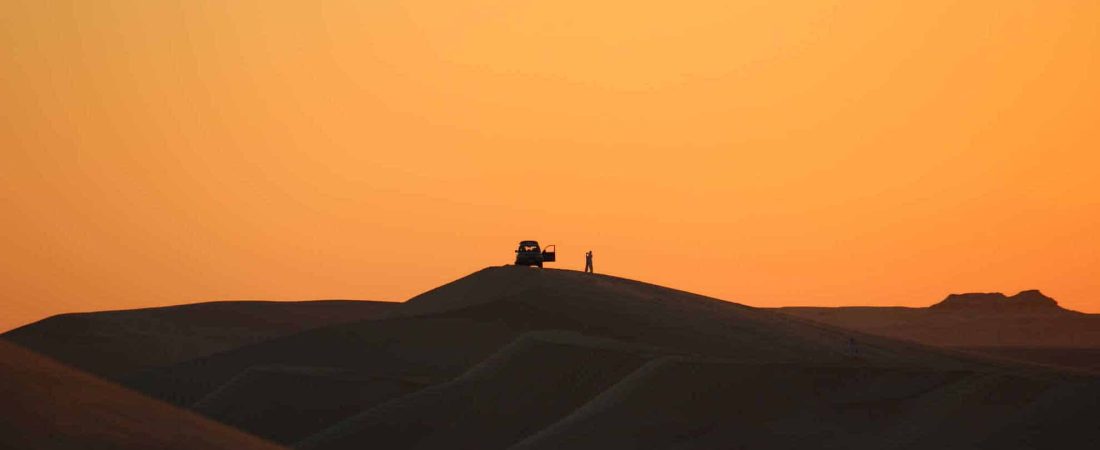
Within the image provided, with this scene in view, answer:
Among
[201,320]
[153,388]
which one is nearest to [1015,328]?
[201,320]

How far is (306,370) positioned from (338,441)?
13.1 metres

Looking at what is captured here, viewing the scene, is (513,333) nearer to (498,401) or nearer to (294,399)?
(294,399)

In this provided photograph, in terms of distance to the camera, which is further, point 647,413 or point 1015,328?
point 1015,328

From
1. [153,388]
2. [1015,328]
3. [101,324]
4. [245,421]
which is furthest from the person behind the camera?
[1015,328]

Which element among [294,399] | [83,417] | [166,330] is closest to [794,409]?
[294,399]

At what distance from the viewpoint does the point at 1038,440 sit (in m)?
47.4

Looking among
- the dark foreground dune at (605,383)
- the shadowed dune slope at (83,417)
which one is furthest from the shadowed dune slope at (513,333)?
the shadowed dune slope at (83,417)

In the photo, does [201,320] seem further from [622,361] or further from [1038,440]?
[1038,440]

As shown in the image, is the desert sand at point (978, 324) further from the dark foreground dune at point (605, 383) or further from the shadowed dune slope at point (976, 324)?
the dark foreground dune at point (605, 383)

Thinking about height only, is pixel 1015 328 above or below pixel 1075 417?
above

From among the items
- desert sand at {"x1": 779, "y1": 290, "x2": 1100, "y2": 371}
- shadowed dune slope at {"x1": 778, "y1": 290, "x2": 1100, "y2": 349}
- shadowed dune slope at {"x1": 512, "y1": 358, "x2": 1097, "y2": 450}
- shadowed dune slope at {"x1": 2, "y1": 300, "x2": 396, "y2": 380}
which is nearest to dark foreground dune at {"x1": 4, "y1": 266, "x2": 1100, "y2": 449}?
shadowed dune slope at {"x1": 512, "y1": 358, "x2": 1097, "y2": 450}

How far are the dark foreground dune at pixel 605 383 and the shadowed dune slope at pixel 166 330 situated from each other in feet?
60.2

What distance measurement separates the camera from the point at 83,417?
3234cm

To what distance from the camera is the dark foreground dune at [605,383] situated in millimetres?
50750
